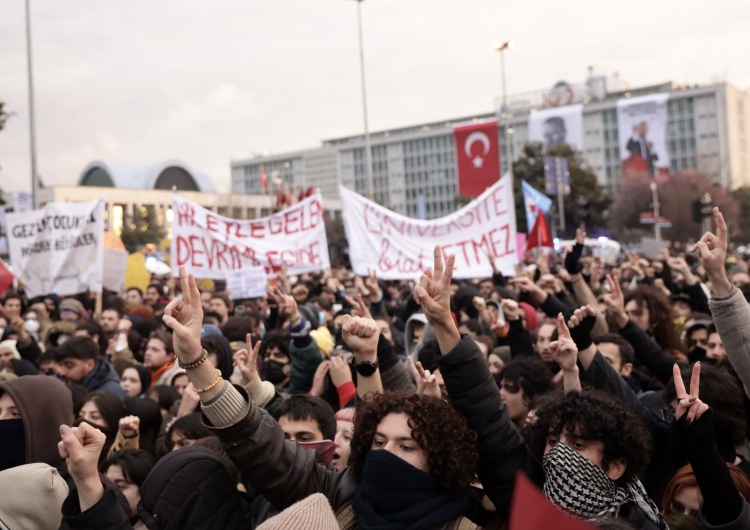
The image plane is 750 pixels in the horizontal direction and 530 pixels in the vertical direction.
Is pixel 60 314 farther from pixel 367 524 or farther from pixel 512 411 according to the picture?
pixel 367 524

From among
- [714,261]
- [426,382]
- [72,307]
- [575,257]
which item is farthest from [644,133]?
[426,382]

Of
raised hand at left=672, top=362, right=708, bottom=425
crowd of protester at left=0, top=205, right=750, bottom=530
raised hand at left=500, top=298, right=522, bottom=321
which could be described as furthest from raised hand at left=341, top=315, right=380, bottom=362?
raised hand at left=500, top=298, right=522, bottom=321

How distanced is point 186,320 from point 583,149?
363 feet

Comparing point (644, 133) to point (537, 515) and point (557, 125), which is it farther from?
point (537, 515)

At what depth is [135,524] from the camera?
12.8 ft

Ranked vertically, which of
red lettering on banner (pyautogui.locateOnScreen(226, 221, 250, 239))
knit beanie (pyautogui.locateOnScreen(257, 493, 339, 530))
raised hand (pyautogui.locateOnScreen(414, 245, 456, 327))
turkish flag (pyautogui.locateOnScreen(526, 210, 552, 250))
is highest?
red lettering on banner (pyautogui.locateOnScreen(226, 221, 250, 239))

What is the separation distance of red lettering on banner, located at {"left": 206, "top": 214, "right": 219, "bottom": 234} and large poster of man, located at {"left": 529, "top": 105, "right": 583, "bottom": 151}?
91.5m

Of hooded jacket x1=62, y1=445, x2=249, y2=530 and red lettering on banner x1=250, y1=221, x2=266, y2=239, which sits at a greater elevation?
red lettering on banner x1=250, y1=221, x2=266, y2=239

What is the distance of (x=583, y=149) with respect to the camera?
359ft

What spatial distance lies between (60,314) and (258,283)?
8.07 ft

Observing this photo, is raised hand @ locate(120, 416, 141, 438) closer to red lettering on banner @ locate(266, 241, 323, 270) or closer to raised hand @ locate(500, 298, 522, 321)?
raised hand @ locate(500, 298, 522, 321)

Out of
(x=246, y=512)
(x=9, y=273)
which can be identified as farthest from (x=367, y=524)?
(x=9, y=273)

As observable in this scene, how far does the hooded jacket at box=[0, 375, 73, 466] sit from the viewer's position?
3.71 meters

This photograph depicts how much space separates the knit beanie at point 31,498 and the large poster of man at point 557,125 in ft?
328
